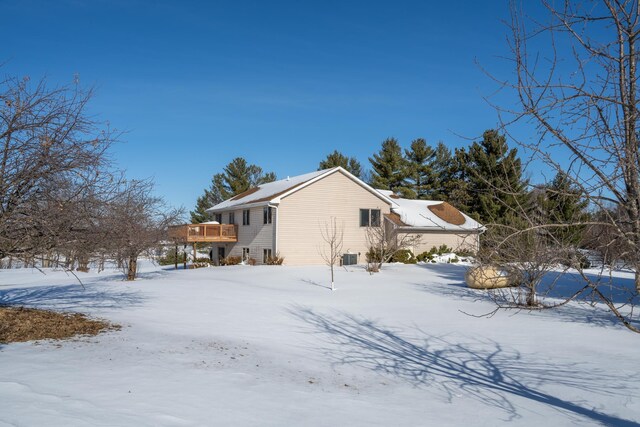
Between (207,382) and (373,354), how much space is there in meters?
4.68

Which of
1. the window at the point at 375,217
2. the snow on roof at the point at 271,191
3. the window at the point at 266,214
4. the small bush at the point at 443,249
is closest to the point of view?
the window at the point at 266,214

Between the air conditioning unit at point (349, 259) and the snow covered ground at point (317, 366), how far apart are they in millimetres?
14749

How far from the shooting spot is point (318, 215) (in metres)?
33.2

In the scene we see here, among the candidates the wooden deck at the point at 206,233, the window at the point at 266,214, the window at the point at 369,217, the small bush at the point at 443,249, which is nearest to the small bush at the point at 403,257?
the window at the point at 369,217

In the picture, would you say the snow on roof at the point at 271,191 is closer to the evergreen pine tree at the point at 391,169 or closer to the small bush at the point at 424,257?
the small bush at the point at 424,257

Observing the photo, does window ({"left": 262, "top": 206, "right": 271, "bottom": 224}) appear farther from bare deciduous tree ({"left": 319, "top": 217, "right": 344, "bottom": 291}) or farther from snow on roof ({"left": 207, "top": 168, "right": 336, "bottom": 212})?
bare deciduous tree ({"left": 319, "top": 217, "right": 344, "bottom": 291})

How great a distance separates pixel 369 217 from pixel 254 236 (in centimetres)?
792

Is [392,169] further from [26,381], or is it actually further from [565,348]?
[26,381]

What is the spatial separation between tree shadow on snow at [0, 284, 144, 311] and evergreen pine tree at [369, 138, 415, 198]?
37809 millimetres

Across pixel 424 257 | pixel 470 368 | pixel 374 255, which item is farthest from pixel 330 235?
pixel 470 368

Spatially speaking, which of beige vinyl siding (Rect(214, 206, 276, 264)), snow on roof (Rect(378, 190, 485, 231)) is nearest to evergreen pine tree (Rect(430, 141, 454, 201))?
snow on roof (Rect(378, 190, 485, 231))

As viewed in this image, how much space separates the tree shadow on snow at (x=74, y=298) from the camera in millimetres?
15218

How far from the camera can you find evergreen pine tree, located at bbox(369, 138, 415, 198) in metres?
54.7

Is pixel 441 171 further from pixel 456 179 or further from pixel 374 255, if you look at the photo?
pixel 374 255
